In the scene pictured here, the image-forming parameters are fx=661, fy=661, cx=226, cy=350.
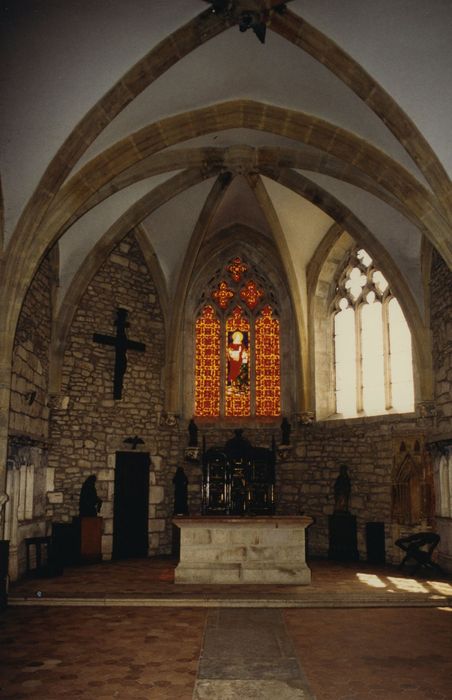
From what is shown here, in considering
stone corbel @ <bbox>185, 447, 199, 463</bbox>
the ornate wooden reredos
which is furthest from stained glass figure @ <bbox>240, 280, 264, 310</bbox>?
stone corbel @ <bbox>185, 447, 199, 463</bbox>

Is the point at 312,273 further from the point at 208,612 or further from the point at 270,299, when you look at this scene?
the point at 208,612

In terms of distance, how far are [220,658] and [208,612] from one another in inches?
74.6

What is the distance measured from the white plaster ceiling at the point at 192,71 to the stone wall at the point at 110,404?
3.30m

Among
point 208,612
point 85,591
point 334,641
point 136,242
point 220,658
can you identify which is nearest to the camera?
point 220,658

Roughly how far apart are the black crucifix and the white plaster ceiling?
3.53 metres

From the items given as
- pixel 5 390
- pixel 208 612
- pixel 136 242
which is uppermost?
pixel 136 242

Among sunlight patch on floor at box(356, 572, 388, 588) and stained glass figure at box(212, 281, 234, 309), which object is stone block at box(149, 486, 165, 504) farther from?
sunlight patch on floor at box(356, 572, 388, 588)

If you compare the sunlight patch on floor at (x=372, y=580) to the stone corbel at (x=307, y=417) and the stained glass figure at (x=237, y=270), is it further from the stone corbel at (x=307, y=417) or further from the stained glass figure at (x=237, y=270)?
the stained glass figure at (x=237, y=270)

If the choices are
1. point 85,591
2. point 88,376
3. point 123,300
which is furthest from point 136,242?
point 85,591

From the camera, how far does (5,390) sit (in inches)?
335

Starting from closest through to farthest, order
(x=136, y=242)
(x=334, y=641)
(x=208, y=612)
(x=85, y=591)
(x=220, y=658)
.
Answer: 1. (x=220, y=658)
2. (x=334, y=641)
3. (x=208, y=612)
4. (x=85, y=591)
5. (x=136, y=242)

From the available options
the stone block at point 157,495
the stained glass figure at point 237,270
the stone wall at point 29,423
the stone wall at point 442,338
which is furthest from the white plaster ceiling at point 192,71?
the stone block at point 157,495

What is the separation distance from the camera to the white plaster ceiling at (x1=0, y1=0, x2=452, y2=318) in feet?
24.1

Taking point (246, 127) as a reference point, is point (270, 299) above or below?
below
